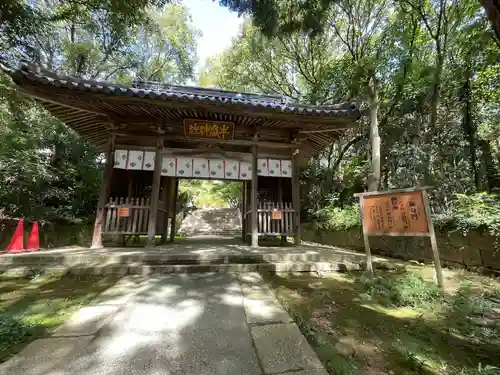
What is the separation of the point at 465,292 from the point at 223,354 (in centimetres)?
383

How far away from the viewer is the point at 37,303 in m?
2.85

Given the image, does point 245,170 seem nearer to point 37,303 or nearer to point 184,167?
point 184,167

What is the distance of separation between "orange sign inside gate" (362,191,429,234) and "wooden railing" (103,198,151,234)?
5232mm

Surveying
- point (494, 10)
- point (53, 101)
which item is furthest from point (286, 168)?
point (53, 101)

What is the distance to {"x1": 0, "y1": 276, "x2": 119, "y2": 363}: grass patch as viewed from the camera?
202 cm

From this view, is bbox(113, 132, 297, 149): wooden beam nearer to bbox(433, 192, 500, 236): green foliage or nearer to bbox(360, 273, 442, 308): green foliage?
bbox(433, 192, 500, 236): green foliage

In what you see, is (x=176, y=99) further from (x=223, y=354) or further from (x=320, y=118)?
(x=223, y=354)

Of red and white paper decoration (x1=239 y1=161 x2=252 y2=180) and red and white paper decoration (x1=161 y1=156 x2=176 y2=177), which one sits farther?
red and white paper decoration (x1=239 y1=161 x2=252 y2=180)

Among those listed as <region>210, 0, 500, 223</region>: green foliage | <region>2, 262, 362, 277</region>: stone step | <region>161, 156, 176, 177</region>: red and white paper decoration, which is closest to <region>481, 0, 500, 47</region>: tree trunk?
<region>2, 262, 362, 277</region>: stone step

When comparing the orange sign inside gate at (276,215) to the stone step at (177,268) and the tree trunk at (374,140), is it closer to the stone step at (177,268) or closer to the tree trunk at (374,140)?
the stone step at (177,268)

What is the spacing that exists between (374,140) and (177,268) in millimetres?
8467

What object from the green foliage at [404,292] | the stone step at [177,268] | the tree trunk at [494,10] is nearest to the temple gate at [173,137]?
the stone step at [177,268]

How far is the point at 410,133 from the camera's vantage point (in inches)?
412

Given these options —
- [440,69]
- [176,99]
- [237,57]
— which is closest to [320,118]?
[176,99]
